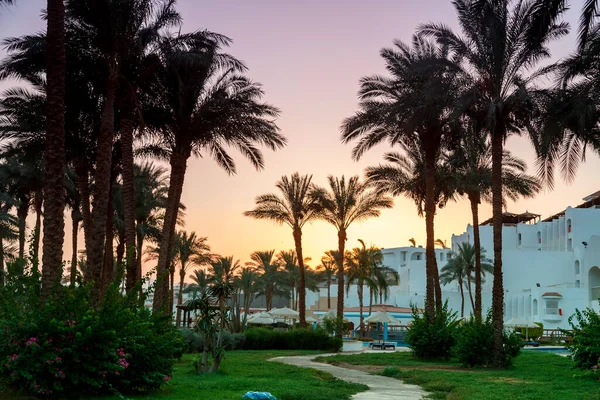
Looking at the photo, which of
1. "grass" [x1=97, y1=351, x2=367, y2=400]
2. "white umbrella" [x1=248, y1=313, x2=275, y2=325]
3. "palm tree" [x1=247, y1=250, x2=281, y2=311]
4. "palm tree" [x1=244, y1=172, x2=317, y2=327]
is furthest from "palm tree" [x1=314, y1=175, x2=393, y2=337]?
"palm tree" [x1=247, y1=250, x2=281, y2=311]

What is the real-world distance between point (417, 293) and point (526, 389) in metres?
75.4

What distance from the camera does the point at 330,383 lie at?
17500mm

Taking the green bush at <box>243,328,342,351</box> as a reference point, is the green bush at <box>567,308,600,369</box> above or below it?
above

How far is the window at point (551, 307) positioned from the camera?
62375 mm

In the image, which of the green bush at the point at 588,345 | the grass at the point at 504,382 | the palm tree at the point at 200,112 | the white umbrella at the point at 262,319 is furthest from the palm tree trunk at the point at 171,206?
the white umbrella at the point at 262,319

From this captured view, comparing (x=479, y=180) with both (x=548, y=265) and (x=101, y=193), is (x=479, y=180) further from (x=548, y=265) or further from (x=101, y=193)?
(x=548, y=265)

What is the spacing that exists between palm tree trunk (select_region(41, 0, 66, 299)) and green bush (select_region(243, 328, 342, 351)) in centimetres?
2524

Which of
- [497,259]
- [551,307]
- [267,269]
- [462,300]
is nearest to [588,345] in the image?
[497,259]

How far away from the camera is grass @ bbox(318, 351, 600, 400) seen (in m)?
14.9

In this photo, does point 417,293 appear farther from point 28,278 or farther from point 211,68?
point 28,278

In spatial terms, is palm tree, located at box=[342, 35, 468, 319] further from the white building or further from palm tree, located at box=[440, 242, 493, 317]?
palm tree, located at box=[440, 242, 493, 317]

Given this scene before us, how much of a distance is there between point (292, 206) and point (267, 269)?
43.5m

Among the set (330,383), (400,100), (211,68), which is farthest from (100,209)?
(400,100)

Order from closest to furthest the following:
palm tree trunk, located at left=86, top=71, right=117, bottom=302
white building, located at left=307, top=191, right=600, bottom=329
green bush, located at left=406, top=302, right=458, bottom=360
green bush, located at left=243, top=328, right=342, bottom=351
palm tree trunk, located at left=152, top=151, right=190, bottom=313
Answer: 1. palm tree trunk, located at left=86, top=71, right=117, bottom=302
2. palm tree trunk, located at left=152, top=151, right=190, bottom=313
3. green bush, located at left=406, top=302, right=458, bottom=360
4. green bush, located at left=243, top=328, right=342, bottom=351
5. white building, located at left=307, top=191, right=600, bottom=329
